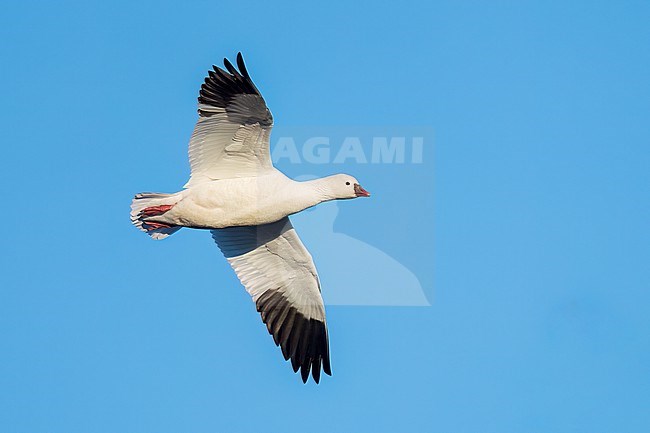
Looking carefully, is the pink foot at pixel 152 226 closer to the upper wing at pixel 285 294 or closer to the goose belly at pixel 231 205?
the goose belly at pixel 231 205

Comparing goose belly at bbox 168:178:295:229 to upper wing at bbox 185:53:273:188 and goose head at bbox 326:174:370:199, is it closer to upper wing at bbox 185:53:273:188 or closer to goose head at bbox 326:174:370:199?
upper wing at bbox 185:53:273:188

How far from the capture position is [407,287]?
535 inches

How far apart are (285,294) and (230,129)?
2.35 meters

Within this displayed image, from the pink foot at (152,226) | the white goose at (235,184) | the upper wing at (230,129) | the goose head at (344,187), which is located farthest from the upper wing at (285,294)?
the goose head at (344,187)

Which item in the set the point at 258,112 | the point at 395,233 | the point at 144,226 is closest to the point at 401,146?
the point at 395,233

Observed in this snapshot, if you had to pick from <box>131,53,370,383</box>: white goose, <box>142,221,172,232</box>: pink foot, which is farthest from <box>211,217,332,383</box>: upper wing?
<box>142,221,172,232</box>: pink foot

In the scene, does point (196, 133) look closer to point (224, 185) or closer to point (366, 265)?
point (224, 185)

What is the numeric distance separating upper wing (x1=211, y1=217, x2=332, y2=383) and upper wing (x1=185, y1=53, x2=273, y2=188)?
1159 millimetres

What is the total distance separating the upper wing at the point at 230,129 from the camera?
492 inches

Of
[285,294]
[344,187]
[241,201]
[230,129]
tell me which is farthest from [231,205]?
[285,294]

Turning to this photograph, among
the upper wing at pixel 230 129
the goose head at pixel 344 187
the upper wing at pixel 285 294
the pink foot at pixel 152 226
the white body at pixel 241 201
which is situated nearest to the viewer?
the upper wing at pixel 230 129

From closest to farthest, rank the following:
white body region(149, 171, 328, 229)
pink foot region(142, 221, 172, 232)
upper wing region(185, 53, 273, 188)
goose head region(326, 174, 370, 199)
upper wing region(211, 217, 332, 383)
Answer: upper wing region(185, 53, 273, 188)
white body region(149, 171, 328, 229)
goose head region(326, 174, 370, 199)
pink foot region(142, 221, 172, 232)
upper wing region(211, 217, 332, 383)

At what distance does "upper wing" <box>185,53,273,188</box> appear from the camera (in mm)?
12500

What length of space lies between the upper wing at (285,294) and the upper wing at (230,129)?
116 cm
